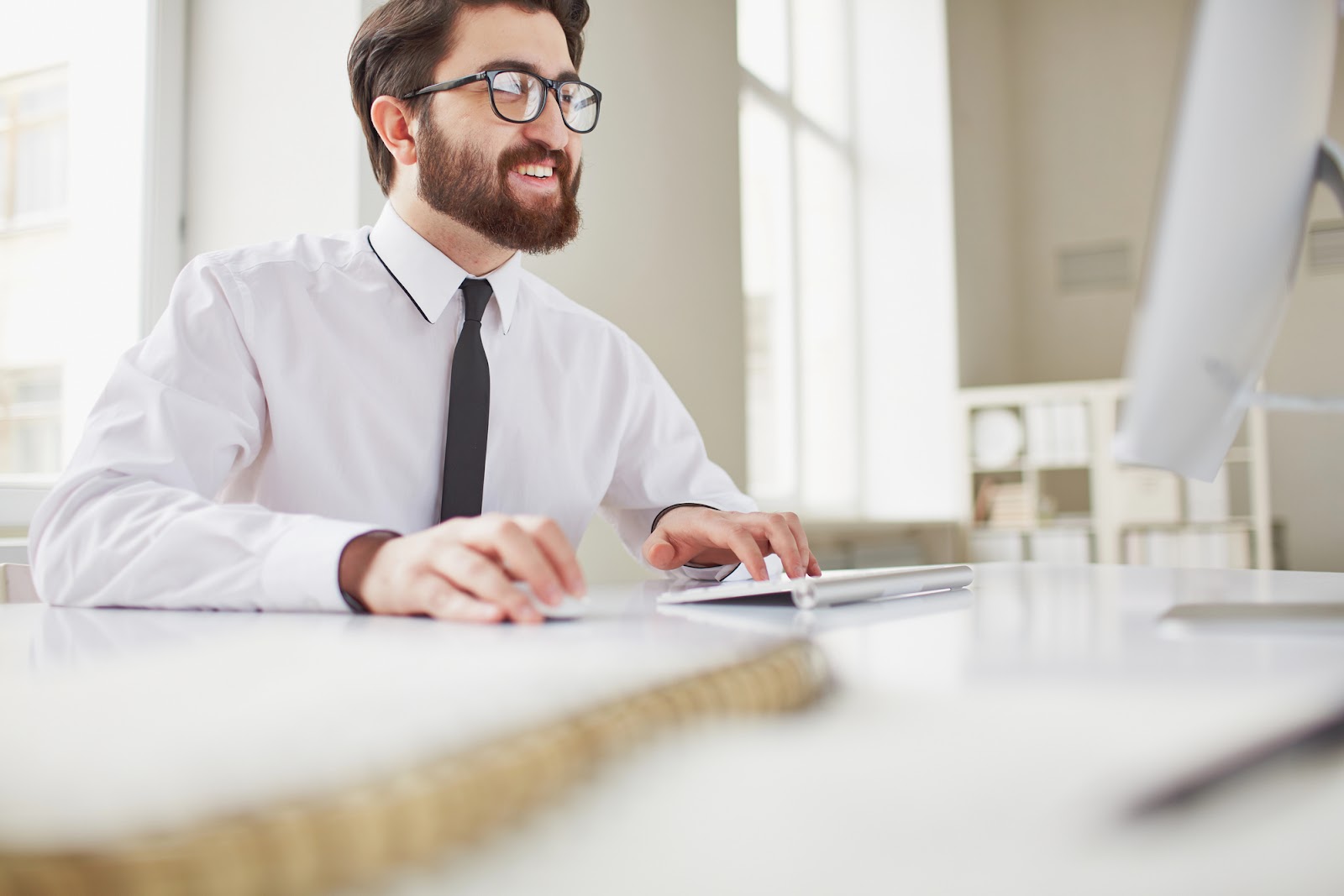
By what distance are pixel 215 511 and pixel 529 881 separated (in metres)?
0.78

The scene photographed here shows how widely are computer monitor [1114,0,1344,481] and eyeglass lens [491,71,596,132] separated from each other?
111cm

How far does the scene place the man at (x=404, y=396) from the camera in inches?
36.1

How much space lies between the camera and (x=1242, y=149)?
0.62 metres

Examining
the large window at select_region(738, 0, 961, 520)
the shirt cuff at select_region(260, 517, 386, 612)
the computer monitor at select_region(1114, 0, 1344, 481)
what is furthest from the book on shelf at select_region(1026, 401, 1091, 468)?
the shirt cuff at select_region(260, 517, 386, 612)

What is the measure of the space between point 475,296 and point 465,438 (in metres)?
0.25

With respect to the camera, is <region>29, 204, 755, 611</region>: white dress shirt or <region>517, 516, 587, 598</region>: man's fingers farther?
<region>29, 204, 755, 611</region>: white dress shirt

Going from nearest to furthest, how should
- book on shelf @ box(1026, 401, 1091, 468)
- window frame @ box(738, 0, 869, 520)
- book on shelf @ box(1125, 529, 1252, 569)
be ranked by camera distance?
book on shelf @ box(1125, 529, 1252, 569)
window frame @ box(738, 0, 869, 520)
book on shelf @ box(1026, 401, 1091, 468)

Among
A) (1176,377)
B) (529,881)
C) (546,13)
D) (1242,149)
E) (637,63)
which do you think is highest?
(637,63)

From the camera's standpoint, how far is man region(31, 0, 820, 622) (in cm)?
92

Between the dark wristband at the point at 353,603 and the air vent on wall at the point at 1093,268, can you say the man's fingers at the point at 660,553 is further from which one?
the air vent on wall at the point at 1093,268

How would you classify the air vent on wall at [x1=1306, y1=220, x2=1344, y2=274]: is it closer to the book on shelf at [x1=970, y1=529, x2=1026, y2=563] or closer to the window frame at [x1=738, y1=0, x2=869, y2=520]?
the book on shelf at [x1=970, y1=529, x2=1026, y2=563]

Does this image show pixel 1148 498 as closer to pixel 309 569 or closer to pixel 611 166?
pixel 611 166

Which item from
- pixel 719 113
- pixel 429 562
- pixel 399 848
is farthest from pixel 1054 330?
pixel 399 848

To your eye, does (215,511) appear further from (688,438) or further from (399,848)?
(688,438)
